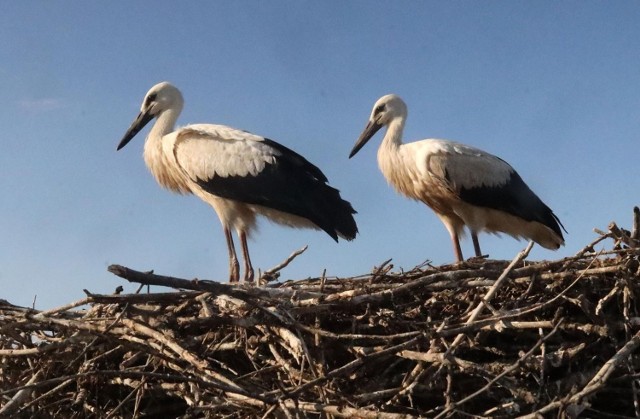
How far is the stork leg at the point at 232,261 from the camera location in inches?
288

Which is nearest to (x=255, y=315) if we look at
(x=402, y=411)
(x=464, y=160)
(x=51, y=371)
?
(x=402, y=411)

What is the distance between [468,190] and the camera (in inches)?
295

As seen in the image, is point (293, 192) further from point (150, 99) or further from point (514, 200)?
point (150, 99)

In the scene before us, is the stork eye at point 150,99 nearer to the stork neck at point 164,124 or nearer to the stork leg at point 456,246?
the stork neck at point 164,124

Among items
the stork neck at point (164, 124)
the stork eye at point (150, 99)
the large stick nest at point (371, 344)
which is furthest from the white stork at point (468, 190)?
the large stick nest at point (371, 344)

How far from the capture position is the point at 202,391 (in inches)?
163

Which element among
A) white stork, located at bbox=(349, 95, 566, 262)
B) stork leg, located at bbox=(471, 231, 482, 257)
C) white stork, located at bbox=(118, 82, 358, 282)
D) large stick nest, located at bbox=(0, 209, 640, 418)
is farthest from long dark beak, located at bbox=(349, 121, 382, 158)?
large stick nest, located at bbox=(0, 209, 640, 418)

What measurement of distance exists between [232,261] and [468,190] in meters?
1.96

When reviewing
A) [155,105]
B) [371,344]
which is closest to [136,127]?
[155,105]

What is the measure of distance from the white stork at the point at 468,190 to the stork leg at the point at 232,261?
60.0 inches

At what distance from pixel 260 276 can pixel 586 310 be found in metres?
1.77

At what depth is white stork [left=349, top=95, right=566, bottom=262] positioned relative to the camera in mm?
7512

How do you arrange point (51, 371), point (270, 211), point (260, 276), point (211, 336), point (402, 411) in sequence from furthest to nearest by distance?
point (270, 211) → point (260, 276) → point (51, 371) → point (211, 336) → point (402, 411)

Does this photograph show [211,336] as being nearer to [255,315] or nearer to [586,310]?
[255,315]
